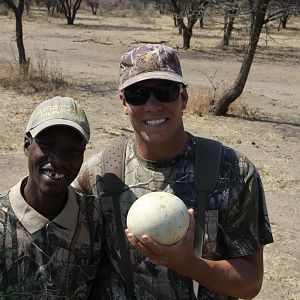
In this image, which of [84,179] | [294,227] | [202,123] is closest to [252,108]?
[202,123]

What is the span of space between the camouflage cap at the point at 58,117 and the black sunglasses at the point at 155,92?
0.22 meters

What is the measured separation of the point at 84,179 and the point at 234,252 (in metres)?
0.68

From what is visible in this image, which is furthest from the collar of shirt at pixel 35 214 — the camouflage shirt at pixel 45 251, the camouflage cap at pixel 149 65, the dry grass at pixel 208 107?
the dry grass at pixel 208 107

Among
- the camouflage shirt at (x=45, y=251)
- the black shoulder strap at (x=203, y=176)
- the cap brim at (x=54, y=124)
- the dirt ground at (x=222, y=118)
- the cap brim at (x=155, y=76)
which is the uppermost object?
the cap brim at (x=155, y=76)

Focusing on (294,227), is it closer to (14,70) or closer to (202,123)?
(202,123)

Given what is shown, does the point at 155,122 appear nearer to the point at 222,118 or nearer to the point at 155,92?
the point at 155,92

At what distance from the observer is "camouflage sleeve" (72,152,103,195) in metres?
2.37

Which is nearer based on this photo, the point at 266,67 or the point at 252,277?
the point at 252,277

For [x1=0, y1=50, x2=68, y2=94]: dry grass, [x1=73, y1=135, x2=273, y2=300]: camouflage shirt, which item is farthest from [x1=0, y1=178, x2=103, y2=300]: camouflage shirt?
[x1=0, y1=50, x2=68, y2=94]: dry grass

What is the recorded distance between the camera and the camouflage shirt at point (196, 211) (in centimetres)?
220

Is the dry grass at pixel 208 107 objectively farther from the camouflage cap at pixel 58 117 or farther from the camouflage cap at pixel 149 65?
the camouflage cap at pixel 58 117

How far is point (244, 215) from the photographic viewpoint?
222cm

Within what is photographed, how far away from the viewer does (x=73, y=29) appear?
27578 millimetres

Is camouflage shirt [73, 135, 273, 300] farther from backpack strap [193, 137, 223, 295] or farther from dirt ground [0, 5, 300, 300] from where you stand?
dirt ground [0, 5, 300, 300]
